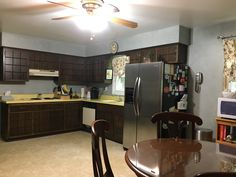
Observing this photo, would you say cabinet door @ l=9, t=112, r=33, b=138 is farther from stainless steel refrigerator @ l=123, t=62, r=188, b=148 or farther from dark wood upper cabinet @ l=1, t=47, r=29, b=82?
stainless steel refrigerator @ l=123, t=62, r=188, b=148

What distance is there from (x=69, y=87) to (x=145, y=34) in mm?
2968

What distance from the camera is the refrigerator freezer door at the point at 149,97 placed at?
3.54 m

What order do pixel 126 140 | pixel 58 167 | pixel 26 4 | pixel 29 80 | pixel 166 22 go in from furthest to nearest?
1. pixel 29 80
2. pixel 126 140
3. pixel 166 22
4. pixel 58 167
5. pixel 26 4

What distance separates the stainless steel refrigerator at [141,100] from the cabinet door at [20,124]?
7.48 ft

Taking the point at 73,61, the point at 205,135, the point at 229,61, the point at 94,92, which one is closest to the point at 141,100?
the point at 205,135

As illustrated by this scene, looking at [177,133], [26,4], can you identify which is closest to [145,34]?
[26,4]

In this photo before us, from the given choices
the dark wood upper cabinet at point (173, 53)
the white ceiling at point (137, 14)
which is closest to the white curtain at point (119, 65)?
the white ceiling at point (137, 14)

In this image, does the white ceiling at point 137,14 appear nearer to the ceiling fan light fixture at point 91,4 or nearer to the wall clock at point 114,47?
the ceiling fan light fixture at point 91,4

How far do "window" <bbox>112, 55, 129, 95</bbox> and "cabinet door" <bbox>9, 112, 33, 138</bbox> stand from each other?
7.36 feet

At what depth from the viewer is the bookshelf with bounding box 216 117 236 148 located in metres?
2.95

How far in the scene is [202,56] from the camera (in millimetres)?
3777

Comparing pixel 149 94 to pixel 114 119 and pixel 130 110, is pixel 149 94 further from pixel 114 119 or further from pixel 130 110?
pixel 114 119

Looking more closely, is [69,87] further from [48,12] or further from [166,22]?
[166,22]

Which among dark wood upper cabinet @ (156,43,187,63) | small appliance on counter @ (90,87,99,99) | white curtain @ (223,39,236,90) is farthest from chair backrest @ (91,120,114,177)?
small appliance on counter @ (90,87,99,99)
